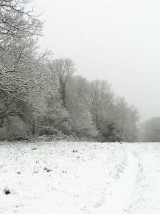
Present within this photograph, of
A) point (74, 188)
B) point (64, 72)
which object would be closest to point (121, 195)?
point (74, 188)

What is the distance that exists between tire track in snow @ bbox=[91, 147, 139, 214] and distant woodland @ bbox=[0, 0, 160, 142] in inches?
363

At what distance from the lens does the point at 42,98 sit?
103 ft

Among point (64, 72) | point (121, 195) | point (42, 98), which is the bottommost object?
point (121, 195)

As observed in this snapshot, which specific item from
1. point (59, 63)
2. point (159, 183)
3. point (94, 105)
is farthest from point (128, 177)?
point (94, 105)

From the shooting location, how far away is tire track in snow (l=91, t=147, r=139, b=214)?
1107 cm

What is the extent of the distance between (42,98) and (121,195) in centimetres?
1928

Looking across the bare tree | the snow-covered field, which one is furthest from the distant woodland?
the snow-covered field

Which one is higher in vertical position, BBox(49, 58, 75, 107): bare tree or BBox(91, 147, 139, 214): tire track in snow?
BBox(49, 58, 75, 107): bare tree

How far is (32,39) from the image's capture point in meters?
24.4

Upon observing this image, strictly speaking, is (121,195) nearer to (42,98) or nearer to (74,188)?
(74,188)

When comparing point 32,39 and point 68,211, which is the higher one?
point 32,39

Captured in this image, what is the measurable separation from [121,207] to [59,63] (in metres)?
53.1

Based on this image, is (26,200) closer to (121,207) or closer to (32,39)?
(121,207)

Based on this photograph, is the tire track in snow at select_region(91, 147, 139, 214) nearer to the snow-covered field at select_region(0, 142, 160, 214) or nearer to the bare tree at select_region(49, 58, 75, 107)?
the snow-covered field at select_region(0, 142, 160, 214)
